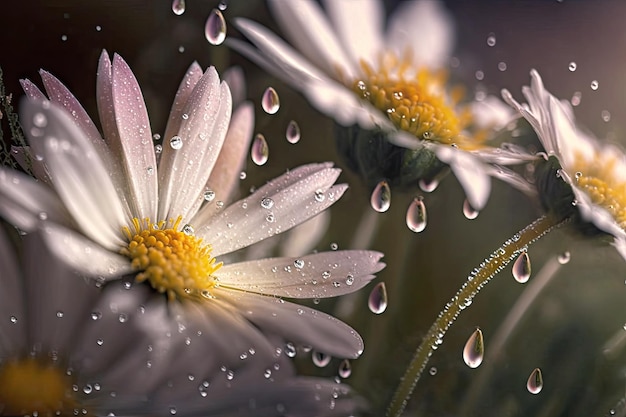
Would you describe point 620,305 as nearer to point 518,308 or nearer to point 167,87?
point 518,308

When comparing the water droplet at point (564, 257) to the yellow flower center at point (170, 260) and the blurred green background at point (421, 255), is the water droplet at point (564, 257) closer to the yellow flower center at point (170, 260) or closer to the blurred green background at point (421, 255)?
the blurred green background at point (421, 255)

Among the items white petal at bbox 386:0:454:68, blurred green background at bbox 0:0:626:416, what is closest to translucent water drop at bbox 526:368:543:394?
blurred green background at bbox 0:0:626:416

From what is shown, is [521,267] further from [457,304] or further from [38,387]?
[38,387]

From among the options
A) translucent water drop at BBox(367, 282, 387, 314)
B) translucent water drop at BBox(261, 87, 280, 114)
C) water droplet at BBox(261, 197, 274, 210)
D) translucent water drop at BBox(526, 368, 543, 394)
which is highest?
translucent water drop at BBox(261, 87, 280, 114)

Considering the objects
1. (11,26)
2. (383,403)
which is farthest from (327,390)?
(11,26)

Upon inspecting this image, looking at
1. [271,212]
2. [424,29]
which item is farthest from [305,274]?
[424,29]

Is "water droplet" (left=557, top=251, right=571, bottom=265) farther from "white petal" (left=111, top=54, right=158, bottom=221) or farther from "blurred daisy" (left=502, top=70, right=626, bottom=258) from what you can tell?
"white petal" (left=111, top=54, right=158, bottom=221)

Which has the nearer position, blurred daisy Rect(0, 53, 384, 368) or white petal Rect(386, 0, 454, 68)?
blurred daisy Rect(0, 53, 384, 368)
